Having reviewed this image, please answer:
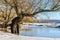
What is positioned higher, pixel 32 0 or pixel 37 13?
pixel 32 0

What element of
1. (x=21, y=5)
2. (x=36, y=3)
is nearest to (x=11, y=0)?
(x=21, y=5)

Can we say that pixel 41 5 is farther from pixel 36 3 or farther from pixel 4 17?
pixel 4 17

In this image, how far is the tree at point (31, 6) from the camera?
11.8 meters

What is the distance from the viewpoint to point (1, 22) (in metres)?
15.3

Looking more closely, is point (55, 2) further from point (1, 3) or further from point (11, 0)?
point (1, 3)

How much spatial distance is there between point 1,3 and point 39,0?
2.84m

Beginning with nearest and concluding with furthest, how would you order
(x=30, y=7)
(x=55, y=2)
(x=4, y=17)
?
1. (x=55, y=2)
2. (x=30, y=7)
3. (x=4, y=17)

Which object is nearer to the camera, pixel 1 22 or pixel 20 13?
pixel 20 13

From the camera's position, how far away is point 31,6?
1236 centimetres

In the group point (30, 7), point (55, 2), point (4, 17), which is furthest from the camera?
point (4, 17)

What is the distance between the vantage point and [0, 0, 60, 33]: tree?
38.7 feet

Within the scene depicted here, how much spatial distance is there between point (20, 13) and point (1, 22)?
10.6 ft

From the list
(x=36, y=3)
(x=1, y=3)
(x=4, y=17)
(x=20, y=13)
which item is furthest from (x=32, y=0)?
(x=4, y=17)

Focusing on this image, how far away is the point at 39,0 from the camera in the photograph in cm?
1216
